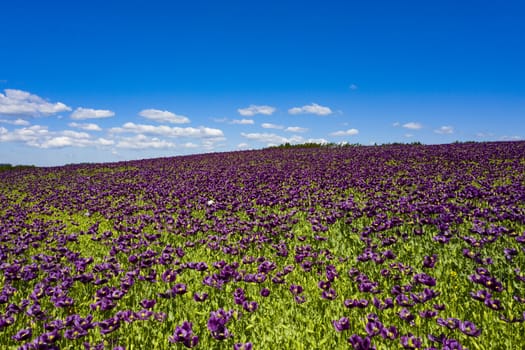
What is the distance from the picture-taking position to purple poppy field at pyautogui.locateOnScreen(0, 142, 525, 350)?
3.34m

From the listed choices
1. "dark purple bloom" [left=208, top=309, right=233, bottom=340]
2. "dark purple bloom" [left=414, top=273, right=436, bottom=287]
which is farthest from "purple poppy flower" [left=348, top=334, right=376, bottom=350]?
"dark purple bloom" [left=414, top=273, right=436, bottom=287]

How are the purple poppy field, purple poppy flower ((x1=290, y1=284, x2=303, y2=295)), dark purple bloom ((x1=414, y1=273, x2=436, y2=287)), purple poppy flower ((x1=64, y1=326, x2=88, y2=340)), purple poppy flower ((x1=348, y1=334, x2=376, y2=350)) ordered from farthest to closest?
purple poppy flower ((x1=290, y1=284, x2=303, y2=295)) → dark purple bloom ((x1=414, y1=273, x2=436, y2=287)) → the purple poppy field → purple poppy flower ((x1=64, y1=326, x2=88, y2=340)) → purple poppy flower ((x1=348, y1=334, x2=376, y2=350))

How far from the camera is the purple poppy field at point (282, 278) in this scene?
10.9ft

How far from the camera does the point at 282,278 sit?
14.3ft

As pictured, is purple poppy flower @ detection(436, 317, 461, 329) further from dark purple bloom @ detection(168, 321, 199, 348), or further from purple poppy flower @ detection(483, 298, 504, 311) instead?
dark purple bloom @ detection(168, 321, 199, 348)

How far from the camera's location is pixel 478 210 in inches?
276

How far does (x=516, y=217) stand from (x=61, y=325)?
24.1 ft

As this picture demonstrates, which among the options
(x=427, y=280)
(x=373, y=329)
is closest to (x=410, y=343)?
(x=373, y=329)

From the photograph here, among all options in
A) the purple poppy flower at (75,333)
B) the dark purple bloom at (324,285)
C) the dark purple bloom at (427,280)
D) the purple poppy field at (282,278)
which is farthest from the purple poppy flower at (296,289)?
the purple poppy flower at (75,333)

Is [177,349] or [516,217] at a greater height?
[516,217]

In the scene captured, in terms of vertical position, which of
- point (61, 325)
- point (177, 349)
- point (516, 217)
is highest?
point (516, 217)

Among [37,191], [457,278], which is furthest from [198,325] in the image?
[37,191]

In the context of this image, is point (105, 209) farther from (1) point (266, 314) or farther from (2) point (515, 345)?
(2) point (515, 345)

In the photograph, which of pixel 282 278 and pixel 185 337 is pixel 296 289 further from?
pixel 185 337
